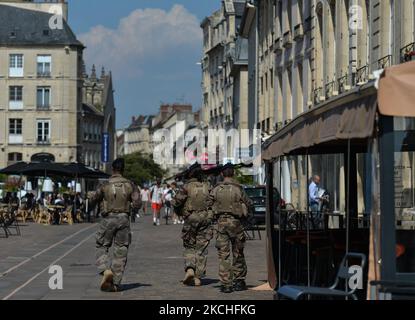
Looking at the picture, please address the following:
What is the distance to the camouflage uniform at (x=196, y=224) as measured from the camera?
54.0 feet

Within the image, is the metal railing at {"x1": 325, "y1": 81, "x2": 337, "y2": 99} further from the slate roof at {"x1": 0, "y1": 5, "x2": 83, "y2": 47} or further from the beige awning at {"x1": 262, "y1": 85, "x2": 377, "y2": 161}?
the slate roof at {"x1": 0, "y1": 5, "x2": 83, "y2": 47}

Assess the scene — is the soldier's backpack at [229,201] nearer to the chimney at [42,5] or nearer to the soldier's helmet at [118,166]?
the soldier's helmet at [118,166]

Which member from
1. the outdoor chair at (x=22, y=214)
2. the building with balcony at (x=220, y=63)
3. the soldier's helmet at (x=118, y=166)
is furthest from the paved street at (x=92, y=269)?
the building with balcony at (x=220, y=63)

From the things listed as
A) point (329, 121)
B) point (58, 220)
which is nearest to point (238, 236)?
point (329, 121)

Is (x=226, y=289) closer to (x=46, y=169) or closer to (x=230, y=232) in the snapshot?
(x=230, y=232)

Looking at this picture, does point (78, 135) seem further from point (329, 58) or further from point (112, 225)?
point (112, 225)

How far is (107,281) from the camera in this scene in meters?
14.8

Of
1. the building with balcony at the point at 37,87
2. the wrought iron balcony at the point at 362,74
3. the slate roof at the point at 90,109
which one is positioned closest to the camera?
the wrought iron balcony at the point at 362,74

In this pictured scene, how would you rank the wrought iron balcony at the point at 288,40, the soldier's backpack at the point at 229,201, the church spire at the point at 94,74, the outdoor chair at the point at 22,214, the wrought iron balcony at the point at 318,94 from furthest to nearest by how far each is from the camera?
the church spire at the point at 94,74
the outdoor chair at the point at 22,214
the wrought iron balcony at the point at 288,40
the wrought iron balcony at the point at 318,94
the soldier's backpack at the point at 229,201

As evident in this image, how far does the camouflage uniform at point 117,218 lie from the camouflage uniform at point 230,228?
48.8 inches

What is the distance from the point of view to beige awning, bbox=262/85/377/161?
28.0 feet

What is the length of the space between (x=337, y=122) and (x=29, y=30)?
319 ft

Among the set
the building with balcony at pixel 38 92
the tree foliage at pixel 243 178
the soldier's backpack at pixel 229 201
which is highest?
the building with balcony at pixel 38 92

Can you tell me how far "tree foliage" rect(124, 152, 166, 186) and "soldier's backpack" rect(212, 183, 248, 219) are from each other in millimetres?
127172
